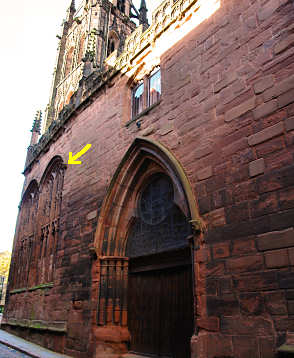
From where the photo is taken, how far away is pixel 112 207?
7078 mm

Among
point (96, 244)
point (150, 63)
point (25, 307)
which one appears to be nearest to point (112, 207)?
point (96, 244)

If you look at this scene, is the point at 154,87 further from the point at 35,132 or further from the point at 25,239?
the point at 35,132

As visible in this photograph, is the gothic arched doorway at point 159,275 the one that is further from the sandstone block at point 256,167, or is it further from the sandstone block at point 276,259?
the sandstone block at point 276,259

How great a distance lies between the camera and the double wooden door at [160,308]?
535cm

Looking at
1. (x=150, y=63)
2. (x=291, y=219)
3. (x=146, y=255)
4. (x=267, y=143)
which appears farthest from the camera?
(x=150, y=63)

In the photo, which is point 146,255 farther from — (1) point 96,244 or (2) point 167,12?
(2) point 167,12

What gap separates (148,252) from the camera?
6324 millimetres

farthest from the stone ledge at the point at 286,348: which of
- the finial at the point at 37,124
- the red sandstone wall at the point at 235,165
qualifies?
the finial at the point at 37,124

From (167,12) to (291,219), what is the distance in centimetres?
565

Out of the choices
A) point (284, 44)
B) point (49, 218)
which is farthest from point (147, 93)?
point (49, 218)

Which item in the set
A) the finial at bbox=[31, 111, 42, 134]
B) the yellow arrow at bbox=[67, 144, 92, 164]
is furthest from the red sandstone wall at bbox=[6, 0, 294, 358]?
the finial at bbox=[31, 111, 42, 134]

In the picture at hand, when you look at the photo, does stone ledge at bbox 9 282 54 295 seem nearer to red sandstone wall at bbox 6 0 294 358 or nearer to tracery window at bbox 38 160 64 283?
tracery window at bbox 38 160 64 283

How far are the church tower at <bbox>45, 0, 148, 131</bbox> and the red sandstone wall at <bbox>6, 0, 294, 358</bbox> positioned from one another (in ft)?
66.9

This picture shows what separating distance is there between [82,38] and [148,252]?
2642 centimetres
